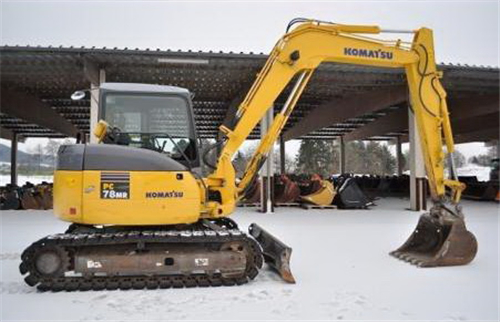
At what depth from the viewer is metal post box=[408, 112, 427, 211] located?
14.6 meters

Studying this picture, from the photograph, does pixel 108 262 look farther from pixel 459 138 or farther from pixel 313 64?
pixel 459 138

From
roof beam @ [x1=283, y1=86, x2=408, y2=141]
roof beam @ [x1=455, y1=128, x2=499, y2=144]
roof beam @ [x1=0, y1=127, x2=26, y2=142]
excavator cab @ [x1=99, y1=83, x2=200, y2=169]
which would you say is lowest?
Answer: excavator cab @ [x1=99, y1=83, x2=200, y2=169]

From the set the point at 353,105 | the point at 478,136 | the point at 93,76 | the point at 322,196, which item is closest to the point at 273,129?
the point at 93,76

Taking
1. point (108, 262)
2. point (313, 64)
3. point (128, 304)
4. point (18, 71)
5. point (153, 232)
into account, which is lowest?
point (128, 304)

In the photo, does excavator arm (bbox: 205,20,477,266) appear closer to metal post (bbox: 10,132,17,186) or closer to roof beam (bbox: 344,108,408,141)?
roof beam (bbox: 344,108,408,141)

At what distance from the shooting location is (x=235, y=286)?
5391 mm

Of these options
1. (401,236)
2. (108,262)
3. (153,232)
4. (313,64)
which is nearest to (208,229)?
(153,232)

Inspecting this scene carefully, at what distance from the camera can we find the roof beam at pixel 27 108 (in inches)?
656

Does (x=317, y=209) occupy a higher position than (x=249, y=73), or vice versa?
(x=249, y=73)

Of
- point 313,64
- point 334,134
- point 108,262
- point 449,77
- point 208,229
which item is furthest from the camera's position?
point 334,134

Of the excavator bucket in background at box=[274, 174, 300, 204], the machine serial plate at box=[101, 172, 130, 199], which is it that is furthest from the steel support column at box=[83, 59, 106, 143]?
the excavator bucket in background at box=[274, 174, 300, 204]

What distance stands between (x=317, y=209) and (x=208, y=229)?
367 inches

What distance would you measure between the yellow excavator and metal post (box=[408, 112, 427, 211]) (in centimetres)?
817

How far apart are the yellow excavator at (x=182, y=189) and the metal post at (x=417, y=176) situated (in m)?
8.17
